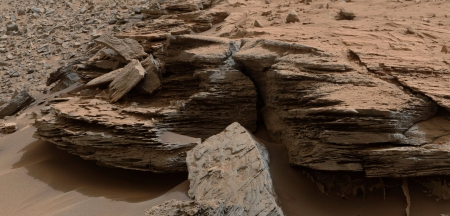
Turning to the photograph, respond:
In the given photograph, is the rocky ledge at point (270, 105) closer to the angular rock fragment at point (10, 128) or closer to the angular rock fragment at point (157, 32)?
the angular rock fragment at point (157, 32)

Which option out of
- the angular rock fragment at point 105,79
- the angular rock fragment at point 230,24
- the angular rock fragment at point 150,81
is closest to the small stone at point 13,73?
the angular rock fragment at point 105,79

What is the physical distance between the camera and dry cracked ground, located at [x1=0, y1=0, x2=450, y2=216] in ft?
9.41

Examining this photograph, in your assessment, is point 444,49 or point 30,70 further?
point 30,70

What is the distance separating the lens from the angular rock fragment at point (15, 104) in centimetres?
548

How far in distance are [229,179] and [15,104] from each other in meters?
4.11

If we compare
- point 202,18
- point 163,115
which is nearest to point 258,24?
point 202,18

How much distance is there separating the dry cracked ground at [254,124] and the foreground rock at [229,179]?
1cm

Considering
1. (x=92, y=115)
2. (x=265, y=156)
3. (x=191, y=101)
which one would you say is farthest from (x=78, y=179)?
(x=265, y=156)

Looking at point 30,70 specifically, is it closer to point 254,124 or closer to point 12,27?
point 12,27

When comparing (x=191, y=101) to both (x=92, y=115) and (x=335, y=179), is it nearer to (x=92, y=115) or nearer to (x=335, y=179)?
(x=92, y=115)

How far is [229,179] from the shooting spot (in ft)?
9.55

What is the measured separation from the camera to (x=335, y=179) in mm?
3186

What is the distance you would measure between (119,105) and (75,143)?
0.61m

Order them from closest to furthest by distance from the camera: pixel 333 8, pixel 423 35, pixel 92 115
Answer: pixel 92 115, pixel 423 35, pixel 333 8
